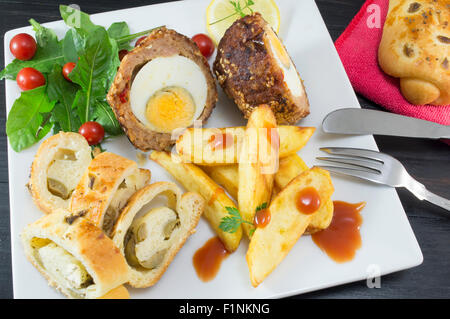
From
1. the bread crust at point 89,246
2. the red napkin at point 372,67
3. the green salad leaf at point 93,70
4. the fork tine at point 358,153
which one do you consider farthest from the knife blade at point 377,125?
the bread crust at point 89,246

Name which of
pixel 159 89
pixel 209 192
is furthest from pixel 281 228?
pixel 159 89

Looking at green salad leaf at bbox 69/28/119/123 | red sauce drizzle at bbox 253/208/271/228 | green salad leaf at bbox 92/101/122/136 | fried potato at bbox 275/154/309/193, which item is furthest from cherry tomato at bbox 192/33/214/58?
red sauce drizzle at bbox 253/208/271/228

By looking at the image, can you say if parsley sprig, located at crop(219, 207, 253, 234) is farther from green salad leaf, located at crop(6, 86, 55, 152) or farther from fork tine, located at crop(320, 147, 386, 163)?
green salad leaf, located at crop(6, 86, 55, 152)

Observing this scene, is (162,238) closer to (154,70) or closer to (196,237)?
(196,237)

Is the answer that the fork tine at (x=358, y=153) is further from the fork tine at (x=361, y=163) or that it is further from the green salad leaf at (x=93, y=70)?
the green salad leaf at (x=93, y=70)

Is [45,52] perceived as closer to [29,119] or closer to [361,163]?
[29,119]
